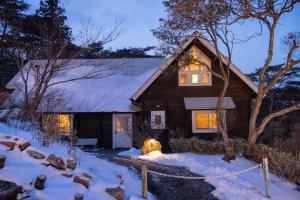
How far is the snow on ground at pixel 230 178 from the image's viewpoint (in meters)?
9.62

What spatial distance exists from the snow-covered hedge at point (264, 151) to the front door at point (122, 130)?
16.3 feet

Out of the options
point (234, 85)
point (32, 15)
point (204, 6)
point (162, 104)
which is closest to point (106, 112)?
point (162, 104)

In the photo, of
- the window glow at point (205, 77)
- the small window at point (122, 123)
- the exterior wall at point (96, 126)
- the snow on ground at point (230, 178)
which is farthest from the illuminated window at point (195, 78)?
the snow on ground at point (230, 178)

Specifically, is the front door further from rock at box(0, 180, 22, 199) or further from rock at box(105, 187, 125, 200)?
rock at box(0, 180, 22, 199)

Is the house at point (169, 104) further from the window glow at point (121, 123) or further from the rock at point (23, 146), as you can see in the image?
the rock at point (23, 146)

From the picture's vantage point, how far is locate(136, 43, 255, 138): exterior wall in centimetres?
2131

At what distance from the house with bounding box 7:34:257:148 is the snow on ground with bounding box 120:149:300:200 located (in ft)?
16.9

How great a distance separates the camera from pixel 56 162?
Result: 7.57 m

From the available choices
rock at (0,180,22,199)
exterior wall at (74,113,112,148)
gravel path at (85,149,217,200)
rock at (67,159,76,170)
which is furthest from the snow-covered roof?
rock at (0,180,22,199)

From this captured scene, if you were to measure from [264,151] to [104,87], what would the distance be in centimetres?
1314

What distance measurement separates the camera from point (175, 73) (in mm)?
21500

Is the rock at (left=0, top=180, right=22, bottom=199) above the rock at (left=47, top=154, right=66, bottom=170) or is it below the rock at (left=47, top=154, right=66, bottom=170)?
below

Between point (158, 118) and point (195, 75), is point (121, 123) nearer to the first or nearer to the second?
point (158, 118)

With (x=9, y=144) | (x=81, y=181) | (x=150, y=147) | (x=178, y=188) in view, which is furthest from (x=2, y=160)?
(x=150, y=147)
